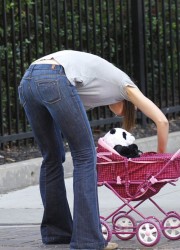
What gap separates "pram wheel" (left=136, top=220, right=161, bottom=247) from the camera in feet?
19.6

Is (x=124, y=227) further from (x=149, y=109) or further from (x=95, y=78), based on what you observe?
(x=95, y=78)

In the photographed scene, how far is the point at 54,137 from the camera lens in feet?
19.7

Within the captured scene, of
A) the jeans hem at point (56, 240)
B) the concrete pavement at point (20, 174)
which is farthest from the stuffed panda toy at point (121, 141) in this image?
the concrete pavement at point (20, 174)

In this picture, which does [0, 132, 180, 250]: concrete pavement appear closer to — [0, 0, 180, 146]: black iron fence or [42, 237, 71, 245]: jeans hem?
[42, 237, 71, 245]: jeans hem

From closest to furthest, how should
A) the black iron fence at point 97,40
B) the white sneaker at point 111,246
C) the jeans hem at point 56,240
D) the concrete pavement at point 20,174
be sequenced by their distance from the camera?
the white sneaker at point 111,246, the jeans hem at point 56,240, the concrete pavement at point 20,174, the black iron fence at point 97,40

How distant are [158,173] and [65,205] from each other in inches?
26.6

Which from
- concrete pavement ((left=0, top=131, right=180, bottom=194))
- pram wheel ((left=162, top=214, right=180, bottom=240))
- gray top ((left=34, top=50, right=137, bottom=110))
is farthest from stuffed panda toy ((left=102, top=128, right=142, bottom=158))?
concrete pavement ((left=0, top=131, right=180, bottom=194))

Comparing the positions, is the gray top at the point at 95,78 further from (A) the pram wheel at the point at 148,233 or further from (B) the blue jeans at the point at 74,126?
(A) the pram wheel at the point at 148,233

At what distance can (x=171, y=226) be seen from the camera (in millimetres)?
6109

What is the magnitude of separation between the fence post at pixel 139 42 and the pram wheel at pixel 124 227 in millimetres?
4914

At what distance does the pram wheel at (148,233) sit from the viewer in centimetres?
596

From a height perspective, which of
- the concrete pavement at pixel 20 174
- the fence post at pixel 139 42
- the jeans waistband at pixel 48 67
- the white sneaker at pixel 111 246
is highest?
the jeans waistband at pixel 48 67

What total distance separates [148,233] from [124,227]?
25 centimetres

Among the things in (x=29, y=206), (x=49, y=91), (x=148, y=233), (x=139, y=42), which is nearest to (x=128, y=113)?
(x=49, y=91)
